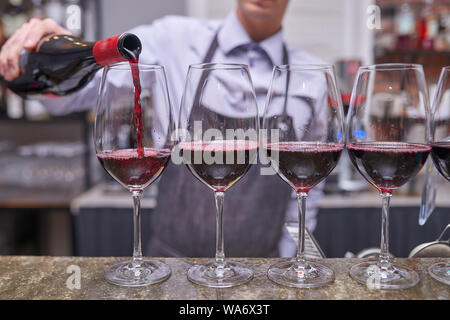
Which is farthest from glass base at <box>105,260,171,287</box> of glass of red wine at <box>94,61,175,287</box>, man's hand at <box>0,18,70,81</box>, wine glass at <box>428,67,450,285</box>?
man's hand at <box>0,18,70,81</box>

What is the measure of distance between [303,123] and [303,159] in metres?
0.05

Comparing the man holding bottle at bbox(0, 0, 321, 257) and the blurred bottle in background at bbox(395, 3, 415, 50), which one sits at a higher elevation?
the blurred bottle in background at bbox(395, 3, 415, 50)

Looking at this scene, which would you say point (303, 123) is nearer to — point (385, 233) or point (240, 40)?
point (385, 233)

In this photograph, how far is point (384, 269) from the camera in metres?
0.60

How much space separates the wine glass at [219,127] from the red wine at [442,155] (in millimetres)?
238

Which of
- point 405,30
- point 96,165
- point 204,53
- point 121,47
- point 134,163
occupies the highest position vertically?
point 405,30

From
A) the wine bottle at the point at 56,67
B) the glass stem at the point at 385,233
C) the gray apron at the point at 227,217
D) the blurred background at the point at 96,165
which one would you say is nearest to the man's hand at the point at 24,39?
the wine bottle at the point at 56,67

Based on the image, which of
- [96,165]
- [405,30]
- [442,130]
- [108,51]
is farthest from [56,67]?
[405,30]

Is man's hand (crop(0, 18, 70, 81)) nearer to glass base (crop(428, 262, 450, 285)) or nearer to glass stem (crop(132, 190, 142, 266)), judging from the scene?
glass stem (crop(132, 190, 142, 266))

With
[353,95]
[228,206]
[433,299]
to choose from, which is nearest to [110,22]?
[228,206]

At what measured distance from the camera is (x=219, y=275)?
1.95 ft

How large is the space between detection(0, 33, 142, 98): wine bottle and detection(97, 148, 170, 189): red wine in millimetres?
243

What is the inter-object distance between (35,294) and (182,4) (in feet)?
9.18

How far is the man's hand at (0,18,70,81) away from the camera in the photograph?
862 millimetres
